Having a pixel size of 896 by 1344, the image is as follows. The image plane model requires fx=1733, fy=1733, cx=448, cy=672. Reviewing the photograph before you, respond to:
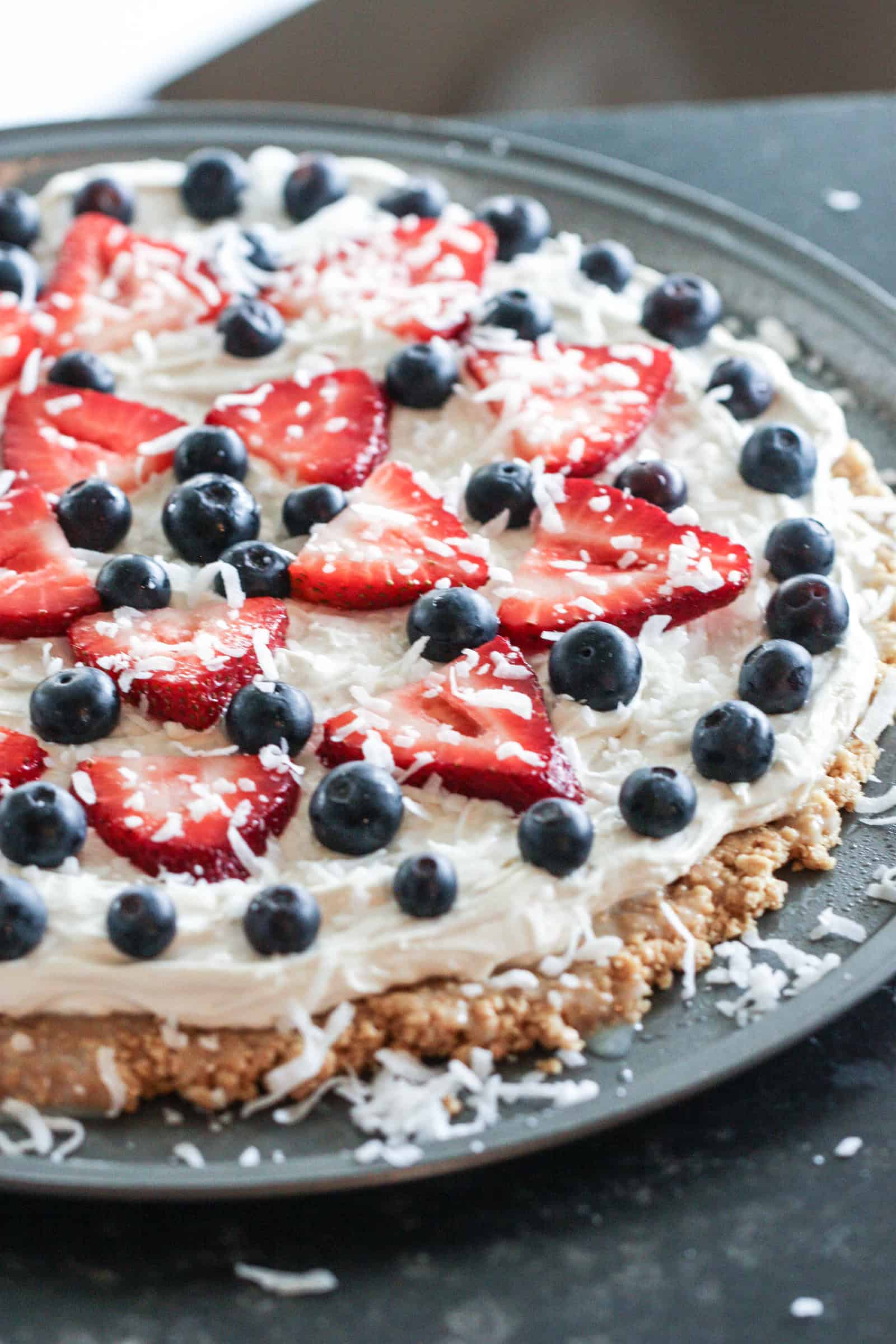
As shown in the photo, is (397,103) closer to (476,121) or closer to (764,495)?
(476,121)

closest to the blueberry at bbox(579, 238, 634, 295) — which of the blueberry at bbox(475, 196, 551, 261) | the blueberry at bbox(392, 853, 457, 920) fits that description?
the blueberry at bbox(475, 196, 551, 261)

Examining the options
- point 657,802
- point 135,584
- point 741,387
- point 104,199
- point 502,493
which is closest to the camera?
point 657,802

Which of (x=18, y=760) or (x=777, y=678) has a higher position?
(x=777, y=678)

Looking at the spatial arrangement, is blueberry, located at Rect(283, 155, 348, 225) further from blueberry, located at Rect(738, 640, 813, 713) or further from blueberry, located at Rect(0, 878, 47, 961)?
blueberry, located at Rect(0, 878, 47, 961)

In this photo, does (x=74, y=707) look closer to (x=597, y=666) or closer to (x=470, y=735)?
(x=470, y=735)

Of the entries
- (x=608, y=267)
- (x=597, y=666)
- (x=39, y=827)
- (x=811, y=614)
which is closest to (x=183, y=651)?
(x=39, y=827)

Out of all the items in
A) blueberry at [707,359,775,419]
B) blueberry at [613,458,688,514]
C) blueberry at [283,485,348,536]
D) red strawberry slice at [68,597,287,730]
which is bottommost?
red strawberry slice at [68,597,287,730]
